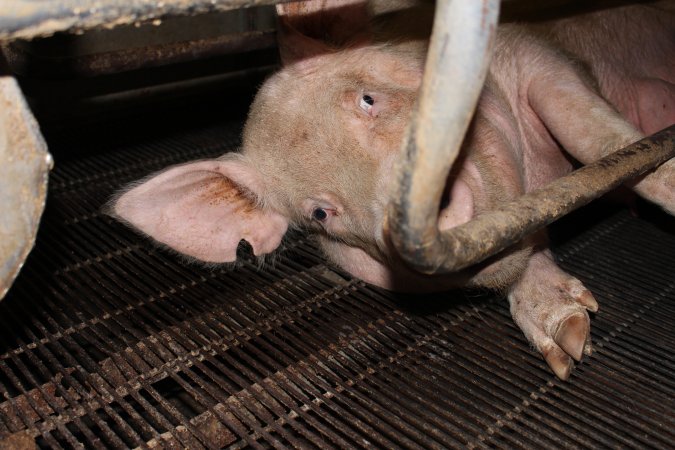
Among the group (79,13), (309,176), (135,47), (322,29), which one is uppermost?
Answer: (79,13)

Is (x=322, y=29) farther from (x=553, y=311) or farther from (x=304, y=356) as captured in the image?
(x=553, y=311)

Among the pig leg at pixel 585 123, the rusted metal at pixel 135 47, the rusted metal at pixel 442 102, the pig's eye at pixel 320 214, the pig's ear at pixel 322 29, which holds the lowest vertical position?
the pig's eye at pixel 320 214

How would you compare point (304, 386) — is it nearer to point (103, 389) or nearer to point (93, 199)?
point (103, 389)

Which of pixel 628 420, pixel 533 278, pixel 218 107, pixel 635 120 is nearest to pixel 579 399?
pixel 628 420

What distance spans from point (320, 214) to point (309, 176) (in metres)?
0.18

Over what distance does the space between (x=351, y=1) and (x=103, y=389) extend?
1.62 metres

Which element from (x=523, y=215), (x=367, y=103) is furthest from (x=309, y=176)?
(x=523, y=215)

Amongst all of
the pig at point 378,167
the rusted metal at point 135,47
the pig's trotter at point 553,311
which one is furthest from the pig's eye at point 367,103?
the rusted metal at point 135,47

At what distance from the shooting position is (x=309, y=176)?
2.54 meters

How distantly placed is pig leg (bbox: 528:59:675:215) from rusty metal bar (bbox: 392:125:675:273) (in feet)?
1.16

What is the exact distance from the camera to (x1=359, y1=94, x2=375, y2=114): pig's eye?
243cm

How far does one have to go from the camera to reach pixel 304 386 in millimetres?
2246

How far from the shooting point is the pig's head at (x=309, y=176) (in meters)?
2.38

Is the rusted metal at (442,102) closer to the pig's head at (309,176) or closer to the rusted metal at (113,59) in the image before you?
the pig's head at (309,176)
